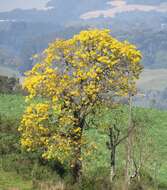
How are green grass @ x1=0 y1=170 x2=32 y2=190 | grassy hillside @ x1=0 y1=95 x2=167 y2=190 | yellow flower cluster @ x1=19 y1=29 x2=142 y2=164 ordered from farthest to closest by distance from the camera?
grassy hillside @ x1=0 y1=95 x2=167 y2=190
green grass @ x1=0 y1=170 x2=32 y2=190
yellow flower cluster @ x1=19 y1=29 x2=142 y2=164

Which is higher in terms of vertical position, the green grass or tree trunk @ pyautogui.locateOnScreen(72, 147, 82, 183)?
tree trunk @ pyautogui.locateOnScreen(72, 147, 82, 183)

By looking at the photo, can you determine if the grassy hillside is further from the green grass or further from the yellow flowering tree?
the yellow flowering tree

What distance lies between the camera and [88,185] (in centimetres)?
2133

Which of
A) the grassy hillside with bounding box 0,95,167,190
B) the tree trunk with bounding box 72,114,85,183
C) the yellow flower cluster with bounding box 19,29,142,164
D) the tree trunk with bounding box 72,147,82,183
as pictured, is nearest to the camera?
the yellow flower cluster with bounding box 19,29,142,164

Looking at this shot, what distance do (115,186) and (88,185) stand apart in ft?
4.01

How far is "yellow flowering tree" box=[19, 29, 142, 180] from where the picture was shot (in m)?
19.7

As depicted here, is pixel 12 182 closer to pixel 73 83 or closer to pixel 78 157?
pixel 78 157

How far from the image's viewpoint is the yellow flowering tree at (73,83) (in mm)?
19672

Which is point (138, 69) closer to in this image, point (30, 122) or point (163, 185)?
point (30, 122)

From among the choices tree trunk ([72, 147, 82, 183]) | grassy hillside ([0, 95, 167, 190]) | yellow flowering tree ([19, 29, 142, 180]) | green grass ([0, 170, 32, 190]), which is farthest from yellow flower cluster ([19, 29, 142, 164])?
grassy hillside ([0, 95, 167, 190])

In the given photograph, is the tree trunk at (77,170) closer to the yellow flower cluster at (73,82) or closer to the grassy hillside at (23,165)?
the grassy hillside at (23,165)

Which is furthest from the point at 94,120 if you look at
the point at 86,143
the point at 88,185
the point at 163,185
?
the point at 163,185

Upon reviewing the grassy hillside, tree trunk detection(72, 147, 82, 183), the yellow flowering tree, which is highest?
the yellow flowering tree

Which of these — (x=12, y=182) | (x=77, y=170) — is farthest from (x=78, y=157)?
(x=12, y=182)
